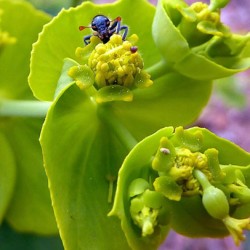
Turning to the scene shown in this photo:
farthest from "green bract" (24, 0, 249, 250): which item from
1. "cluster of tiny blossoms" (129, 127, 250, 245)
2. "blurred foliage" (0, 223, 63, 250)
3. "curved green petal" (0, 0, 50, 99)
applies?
"blurred foliage" (0, 223, 63, 250)

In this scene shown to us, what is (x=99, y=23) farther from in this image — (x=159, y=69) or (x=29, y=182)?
(x=29, y=182)

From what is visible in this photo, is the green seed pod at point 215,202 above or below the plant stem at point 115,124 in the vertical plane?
above

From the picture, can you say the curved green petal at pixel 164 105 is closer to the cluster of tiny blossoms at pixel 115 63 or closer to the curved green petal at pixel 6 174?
the cluster of tiny blossoms at pixel 115 63

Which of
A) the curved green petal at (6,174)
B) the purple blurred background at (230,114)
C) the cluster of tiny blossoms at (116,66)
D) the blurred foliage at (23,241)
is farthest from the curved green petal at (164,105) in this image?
the purple blurred background at (230,114)

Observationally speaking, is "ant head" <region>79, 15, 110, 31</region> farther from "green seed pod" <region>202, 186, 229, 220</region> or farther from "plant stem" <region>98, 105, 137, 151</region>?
"green seed pod" <region>202, 186, 229, 220</region>

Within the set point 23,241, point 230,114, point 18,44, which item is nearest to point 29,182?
point 23,241

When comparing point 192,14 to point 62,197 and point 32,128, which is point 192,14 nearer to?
point 62,197

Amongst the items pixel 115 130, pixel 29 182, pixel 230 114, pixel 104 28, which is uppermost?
pixel 104 28
